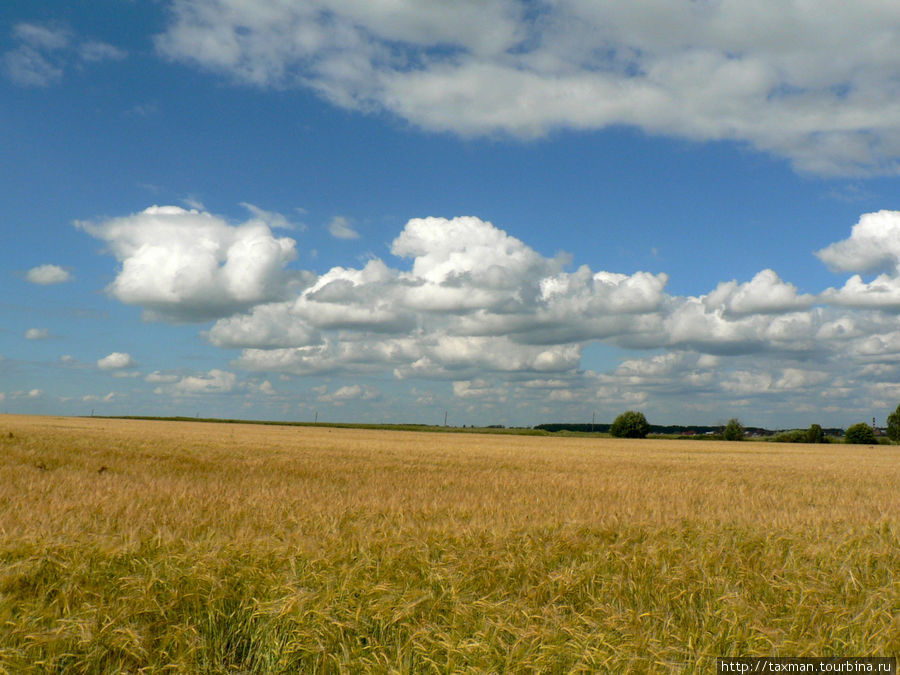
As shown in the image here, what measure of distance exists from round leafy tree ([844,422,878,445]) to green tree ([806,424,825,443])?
531 centimetres

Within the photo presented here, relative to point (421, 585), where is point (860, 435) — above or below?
below

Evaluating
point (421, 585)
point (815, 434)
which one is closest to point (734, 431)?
point (815, 434)

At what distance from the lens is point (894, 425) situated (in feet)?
452

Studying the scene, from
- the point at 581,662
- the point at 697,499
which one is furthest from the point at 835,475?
the point at 581,662

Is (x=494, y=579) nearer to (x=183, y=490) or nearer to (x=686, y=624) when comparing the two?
Result: (x=686, y=624)

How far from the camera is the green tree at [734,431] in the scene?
131 meters

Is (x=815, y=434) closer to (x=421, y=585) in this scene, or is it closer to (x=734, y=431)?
(x=734, y=431)

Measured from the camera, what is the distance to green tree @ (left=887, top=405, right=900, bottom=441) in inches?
5364

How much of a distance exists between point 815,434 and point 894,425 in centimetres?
3493

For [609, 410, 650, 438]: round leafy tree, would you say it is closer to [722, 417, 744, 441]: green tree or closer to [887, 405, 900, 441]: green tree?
[722, 417, 744, 441]: green tree

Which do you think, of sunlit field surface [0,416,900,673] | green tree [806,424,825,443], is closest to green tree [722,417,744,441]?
green tree [806,424,825,443]

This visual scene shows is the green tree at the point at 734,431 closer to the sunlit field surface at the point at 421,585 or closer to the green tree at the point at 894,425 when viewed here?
the green tree at the point at 894,425

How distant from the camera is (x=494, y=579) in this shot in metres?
6.11

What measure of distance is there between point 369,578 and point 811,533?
637 cm
